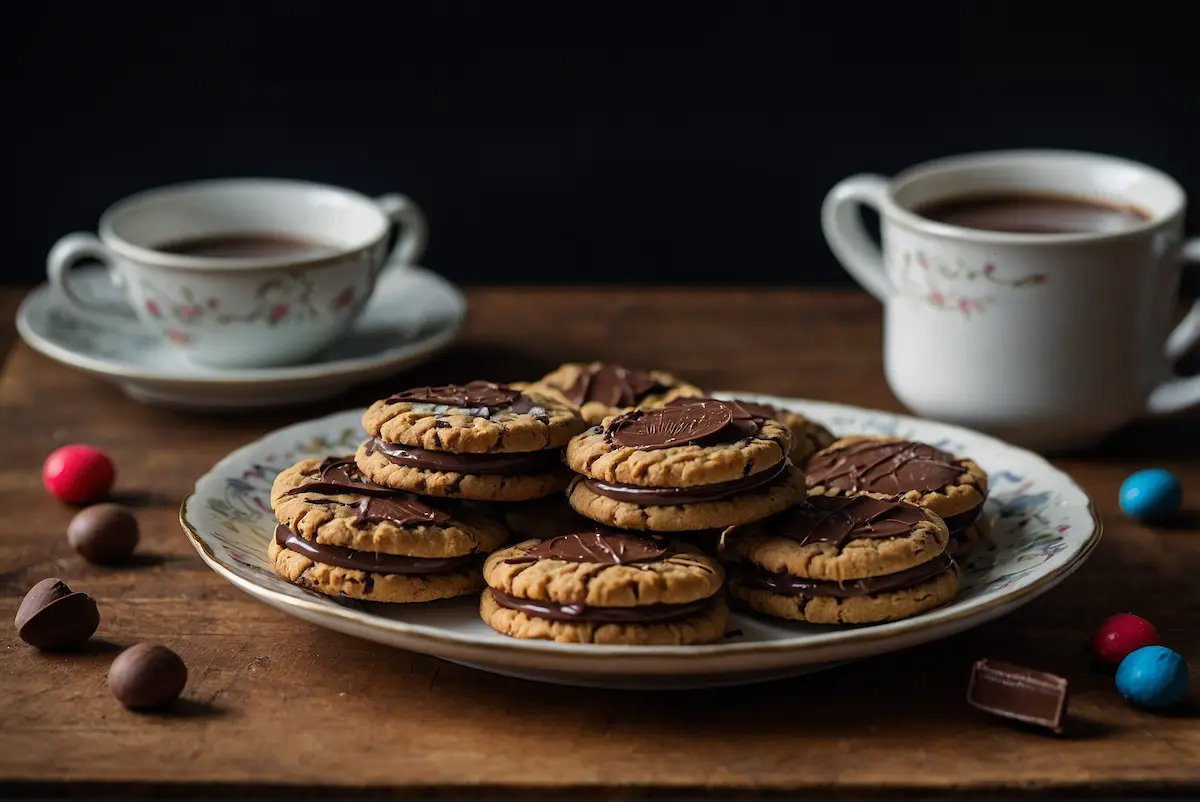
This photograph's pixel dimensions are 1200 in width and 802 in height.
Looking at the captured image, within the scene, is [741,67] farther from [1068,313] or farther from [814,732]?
[814,732]

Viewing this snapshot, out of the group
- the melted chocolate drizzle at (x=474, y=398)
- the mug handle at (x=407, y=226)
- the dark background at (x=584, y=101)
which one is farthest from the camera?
the dark background at (x=584, y=101)

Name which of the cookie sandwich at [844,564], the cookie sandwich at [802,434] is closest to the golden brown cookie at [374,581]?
the cookie sandwich at [844,564]

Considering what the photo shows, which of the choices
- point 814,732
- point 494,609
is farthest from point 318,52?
point 814,732

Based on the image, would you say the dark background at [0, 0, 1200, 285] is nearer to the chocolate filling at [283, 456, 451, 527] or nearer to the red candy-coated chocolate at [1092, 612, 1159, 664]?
the chocolate filling at [283, 456, 451, 527]

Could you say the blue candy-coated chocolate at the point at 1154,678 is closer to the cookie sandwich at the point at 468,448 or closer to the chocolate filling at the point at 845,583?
the chocolate filling at the point at 845,583

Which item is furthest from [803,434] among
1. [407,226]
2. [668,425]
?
[407,226]

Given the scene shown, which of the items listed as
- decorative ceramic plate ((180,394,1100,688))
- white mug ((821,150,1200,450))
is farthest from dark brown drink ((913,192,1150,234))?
decorative ceramic plate ((180,394,1100,688))
